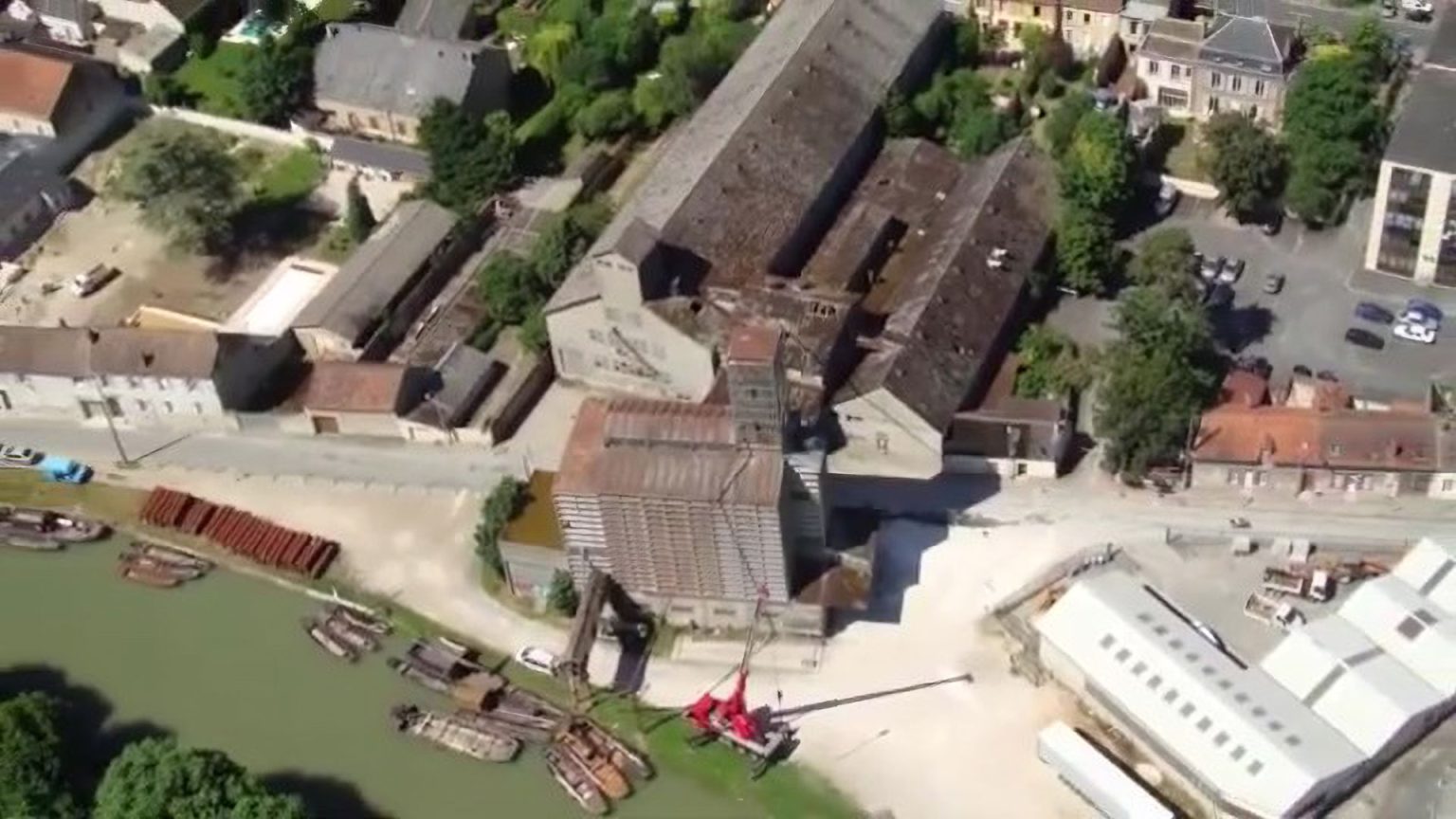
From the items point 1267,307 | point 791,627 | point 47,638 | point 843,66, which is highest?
point 843,66

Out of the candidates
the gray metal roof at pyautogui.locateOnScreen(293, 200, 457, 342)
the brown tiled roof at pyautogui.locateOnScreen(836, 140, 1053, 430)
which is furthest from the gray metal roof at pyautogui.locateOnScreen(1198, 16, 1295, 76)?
the gray metal roof at pyautogui.locateOnScreen(293, 200, 457, 342)

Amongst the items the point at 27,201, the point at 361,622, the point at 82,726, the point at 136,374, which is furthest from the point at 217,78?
the point at 82,726

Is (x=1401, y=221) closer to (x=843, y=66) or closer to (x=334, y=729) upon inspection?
(x=843, y=66)

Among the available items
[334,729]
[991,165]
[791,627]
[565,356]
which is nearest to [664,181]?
[565,356]

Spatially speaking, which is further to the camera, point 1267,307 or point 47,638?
point 1267,307

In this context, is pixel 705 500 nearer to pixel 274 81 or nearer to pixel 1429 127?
pixel 1429 127

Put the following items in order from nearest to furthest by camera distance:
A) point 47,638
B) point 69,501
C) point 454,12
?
1. point 47,638
2. point 69,501
3. point 454,12

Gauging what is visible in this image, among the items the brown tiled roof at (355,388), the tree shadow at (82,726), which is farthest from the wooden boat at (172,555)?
the brown tiled roof at (355,388)
